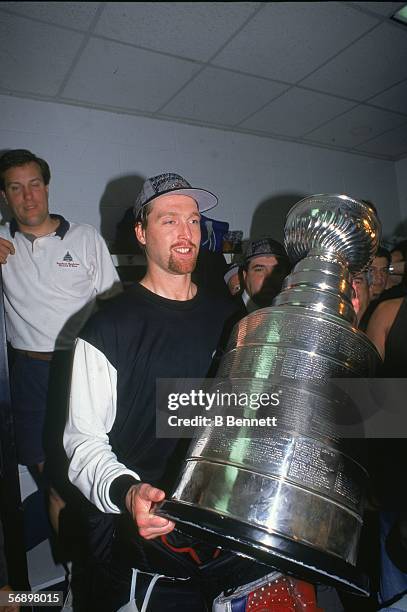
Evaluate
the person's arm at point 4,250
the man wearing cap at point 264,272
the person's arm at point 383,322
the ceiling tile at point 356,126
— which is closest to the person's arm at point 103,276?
the person's arm at point 4,250

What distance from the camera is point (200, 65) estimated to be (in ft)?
8.41

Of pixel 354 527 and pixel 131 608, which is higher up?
pixel 354 527

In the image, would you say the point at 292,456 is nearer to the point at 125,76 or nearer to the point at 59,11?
the point at 59,11

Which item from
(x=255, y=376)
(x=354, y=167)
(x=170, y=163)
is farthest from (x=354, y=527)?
(x=354, y=167)

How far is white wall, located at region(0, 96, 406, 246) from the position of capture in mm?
2818

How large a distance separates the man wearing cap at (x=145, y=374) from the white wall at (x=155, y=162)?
1.84 metres

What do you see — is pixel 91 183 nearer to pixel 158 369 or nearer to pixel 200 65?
pixel 200 65

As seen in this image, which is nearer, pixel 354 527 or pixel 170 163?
pixel 354 527

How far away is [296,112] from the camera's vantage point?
3.34 meters

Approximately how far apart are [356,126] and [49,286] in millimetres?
3129

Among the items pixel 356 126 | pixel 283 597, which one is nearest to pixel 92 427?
pixel 283 597

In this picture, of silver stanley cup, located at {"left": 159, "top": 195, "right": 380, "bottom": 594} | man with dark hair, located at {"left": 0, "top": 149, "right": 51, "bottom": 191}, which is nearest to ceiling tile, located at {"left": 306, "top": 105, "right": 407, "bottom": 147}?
man with dark hair, located at {"left": 0, "top": 149, "right": 51, "bottom": 191}

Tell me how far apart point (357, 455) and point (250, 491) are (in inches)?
8.5

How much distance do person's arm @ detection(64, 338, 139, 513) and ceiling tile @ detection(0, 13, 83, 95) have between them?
1.92m
